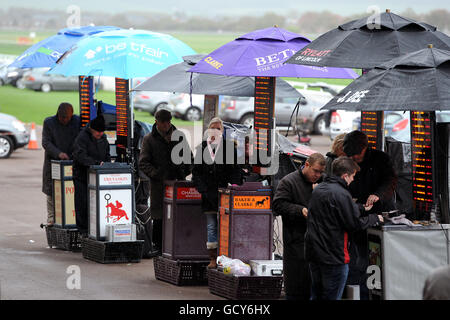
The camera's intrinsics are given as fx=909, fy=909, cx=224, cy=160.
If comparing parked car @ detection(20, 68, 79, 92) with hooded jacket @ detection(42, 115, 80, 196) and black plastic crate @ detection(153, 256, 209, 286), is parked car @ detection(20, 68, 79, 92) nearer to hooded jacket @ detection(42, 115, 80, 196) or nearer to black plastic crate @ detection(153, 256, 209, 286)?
hooded jacket @ detection(42, 115, 80, 196)

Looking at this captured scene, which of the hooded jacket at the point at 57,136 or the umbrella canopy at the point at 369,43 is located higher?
the umbrella canopy at the point at 369,43

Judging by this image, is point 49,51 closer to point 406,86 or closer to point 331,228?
point 406,86

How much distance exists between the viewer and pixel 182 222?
10.8 m

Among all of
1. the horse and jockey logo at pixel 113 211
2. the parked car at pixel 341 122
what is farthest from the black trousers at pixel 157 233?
the parked car at pixel 341 122

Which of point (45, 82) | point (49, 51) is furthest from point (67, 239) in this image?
point (45, 82)

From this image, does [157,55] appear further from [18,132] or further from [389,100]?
[18,132]

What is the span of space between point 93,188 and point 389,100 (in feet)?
17.4

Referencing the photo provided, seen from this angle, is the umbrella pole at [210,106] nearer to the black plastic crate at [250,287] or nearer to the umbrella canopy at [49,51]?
the umbrella canopy at [49,51]

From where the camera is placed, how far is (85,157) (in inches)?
496

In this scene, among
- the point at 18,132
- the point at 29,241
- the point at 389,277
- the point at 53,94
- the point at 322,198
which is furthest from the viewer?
the point at 53,94


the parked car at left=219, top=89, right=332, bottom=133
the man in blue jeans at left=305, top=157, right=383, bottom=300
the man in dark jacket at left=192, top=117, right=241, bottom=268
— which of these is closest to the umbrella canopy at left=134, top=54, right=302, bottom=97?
the man in dark jacket at left=192, top=117, right=241, bottom=268

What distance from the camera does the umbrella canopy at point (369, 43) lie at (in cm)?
970

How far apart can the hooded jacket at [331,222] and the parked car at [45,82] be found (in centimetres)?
4657
